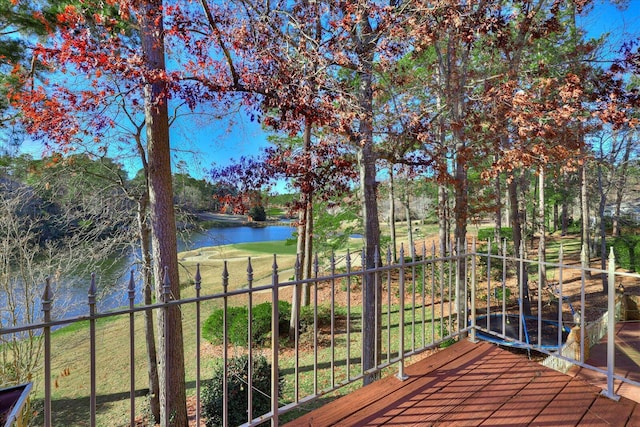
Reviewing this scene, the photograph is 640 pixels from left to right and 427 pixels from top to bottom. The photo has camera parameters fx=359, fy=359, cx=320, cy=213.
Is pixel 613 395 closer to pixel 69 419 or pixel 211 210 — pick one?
pixel 211 210

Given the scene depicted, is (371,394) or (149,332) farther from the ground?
(371,394)

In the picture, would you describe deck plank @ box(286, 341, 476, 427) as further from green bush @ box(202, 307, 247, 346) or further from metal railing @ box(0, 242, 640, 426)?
green bush @ box(202, 307, 247, 346)

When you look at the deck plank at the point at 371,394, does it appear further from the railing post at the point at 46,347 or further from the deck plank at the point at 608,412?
the railing post at the point at 46,347

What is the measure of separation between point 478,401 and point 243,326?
7395 millimetres

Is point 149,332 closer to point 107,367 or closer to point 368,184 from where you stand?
point 107,367

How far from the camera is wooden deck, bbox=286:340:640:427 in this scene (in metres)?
2.56

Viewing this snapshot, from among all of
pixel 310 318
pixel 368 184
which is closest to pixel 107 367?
pixel 310 318

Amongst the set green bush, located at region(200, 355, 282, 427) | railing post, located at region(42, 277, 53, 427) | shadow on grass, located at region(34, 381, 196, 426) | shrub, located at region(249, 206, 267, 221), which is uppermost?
shrub, located at region(249, 206, 267, 221)

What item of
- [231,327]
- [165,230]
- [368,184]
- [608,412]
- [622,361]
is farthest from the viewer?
[231,327]

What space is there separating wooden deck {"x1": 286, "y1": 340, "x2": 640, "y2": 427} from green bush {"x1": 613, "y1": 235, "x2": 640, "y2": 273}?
14.1 meters

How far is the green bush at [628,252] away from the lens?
13.7 metres

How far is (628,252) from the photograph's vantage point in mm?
14000

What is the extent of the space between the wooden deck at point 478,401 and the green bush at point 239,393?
8.53 feet

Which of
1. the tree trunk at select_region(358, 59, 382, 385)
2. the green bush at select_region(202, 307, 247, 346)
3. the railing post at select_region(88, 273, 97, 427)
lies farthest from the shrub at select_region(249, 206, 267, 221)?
the railing post at select_region(88, 273, 97, 427)
